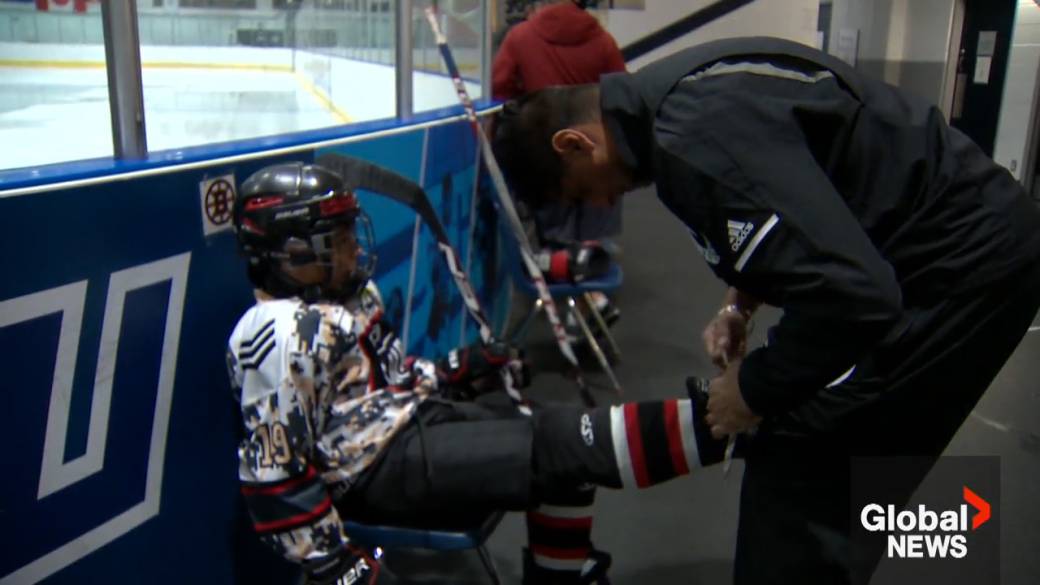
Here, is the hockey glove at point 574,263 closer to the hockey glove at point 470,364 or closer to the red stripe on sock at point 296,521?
the hockey glove at point 470,364

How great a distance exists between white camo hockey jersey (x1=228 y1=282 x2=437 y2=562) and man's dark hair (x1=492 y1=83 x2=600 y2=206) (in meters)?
0.42

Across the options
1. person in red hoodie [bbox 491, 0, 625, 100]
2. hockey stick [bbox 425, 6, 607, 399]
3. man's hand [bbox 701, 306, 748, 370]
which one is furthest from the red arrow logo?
person in red hoodie [bbox 491, 0, 625, 100]

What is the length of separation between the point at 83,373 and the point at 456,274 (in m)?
1.35

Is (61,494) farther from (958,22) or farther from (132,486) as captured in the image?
(958,22)

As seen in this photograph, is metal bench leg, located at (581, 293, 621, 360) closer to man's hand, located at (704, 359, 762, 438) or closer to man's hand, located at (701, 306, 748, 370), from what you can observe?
man's hand, located at (701, 306, 748, 370)

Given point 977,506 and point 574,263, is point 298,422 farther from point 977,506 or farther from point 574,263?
point 574,263

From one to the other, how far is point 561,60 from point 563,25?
0.43ft

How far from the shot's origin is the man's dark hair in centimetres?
119

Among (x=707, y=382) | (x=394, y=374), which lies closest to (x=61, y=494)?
(x=394, y=374)

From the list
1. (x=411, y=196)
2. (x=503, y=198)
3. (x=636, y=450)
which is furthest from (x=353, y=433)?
(x=503, y=198)

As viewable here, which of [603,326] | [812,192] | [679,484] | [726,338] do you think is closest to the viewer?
[812,192]

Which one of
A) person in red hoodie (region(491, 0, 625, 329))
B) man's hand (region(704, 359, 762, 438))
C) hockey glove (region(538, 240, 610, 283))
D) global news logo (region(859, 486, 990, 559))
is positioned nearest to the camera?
man's hand (region(704, 359, 762, 438))

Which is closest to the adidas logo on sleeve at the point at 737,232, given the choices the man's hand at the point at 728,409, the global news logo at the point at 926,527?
the man's hand at the point at 728,409

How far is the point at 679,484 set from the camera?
8.07 feet
